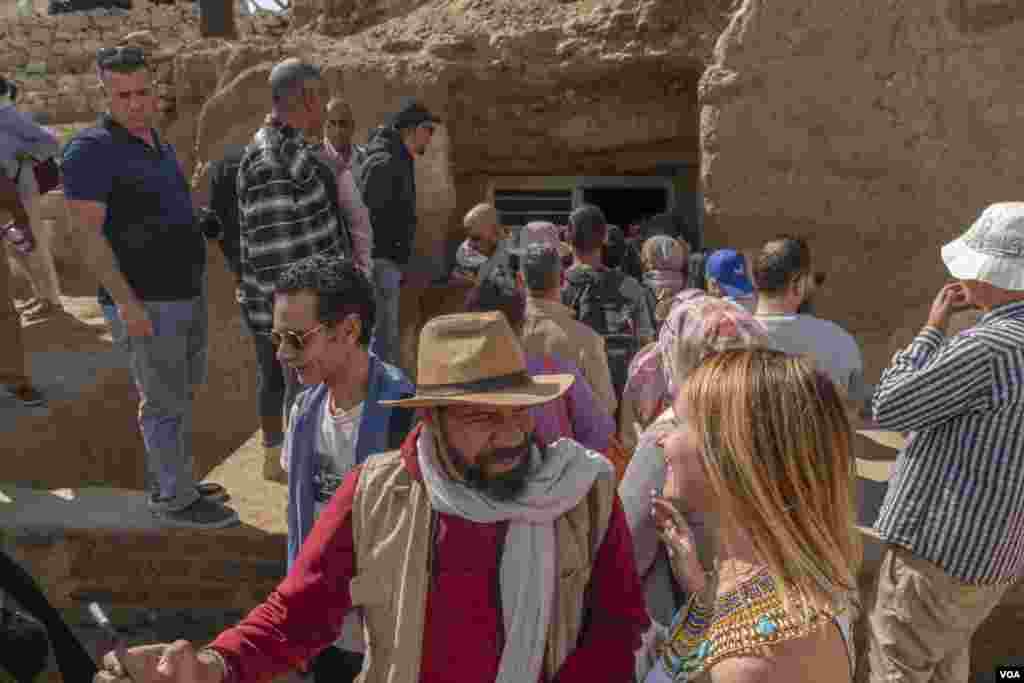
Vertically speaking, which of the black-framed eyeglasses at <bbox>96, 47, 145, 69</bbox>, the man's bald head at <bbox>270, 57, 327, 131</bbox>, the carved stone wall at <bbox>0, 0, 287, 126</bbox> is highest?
the carved stone wall at <bbox>0, 0, 287, 126</bbox>

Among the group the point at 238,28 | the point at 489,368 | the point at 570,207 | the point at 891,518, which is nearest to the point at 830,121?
the point at 570,207

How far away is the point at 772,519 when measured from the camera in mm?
1625

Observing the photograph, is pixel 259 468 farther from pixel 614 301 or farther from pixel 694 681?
pixel 694 681

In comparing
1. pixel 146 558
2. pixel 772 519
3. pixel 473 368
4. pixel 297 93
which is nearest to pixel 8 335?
pixel 146 558

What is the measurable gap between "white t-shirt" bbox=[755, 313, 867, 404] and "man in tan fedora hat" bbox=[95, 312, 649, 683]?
1656 mm

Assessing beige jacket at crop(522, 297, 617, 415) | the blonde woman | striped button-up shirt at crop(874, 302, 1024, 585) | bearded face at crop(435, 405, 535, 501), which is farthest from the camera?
beige jacket at crop(522, 297, 617, 415)

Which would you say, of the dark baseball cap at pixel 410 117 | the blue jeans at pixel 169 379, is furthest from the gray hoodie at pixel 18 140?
the blue jeans at pixel 169 379

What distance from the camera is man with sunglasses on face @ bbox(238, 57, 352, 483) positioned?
4113 mm

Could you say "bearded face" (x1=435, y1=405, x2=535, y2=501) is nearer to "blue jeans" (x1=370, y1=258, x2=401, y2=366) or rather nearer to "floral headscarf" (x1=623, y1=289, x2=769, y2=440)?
"floral headscarf" (x1=623, y1=289, x2=769, y2=440)

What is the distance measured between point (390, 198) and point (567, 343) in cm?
211

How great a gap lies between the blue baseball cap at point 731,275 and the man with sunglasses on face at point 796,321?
0.26 meters

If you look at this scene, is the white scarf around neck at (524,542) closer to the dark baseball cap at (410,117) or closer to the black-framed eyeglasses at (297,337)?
the black-framed eyeglasses at (297,337)

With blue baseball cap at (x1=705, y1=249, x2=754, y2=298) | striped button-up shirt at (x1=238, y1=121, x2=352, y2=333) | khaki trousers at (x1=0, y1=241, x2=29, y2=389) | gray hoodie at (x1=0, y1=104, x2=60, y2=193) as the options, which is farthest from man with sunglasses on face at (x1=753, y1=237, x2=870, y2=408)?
gray hoodie at (x1=0, y1=104, x2=60, y2=193)

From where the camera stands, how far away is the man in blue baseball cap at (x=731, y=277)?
4.06 meters
